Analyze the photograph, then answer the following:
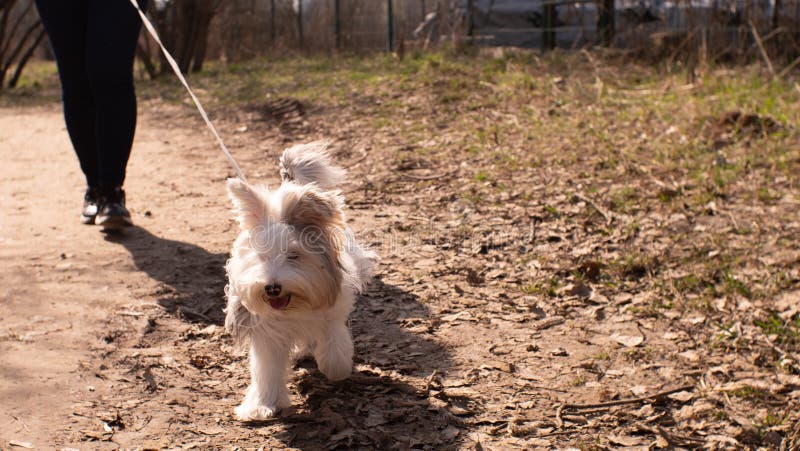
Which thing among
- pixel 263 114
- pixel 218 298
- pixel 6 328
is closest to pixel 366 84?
pixel 263 114

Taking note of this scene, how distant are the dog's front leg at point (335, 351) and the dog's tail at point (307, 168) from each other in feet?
2.13

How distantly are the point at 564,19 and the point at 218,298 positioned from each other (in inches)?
383

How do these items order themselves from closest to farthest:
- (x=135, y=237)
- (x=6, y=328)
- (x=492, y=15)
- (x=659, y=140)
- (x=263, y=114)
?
(x=6, y=328), (x=135, y=237), (x=659, y=140), (x=263, y=114), (x=492, y=15)

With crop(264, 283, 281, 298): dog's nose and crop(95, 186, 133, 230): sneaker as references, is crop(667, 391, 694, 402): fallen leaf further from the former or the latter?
crop(95, 186, 133, 230): sneaker

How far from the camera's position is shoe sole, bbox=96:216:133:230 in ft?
16.2

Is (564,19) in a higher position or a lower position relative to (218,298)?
higher

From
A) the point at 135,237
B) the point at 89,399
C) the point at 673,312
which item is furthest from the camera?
the point at 135,237

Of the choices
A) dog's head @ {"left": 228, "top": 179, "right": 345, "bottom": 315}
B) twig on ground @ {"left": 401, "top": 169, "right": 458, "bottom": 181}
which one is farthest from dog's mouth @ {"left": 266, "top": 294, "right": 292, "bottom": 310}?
twig on ground @ {"left": 401, "top": 169, "right": 458, "bottom": 181}

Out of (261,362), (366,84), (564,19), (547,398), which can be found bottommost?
(547,398)

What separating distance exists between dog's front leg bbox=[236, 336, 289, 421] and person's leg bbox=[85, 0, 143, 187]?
84.2 inches

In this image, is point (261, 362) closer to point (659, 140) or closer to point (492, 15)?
point (659, 140)

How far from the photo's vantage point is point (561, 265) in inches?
187

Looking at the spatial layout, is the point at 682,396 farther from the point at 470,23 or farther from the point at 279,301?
the point at 470,23

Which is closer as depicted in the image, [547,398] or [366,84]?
[547,398]
